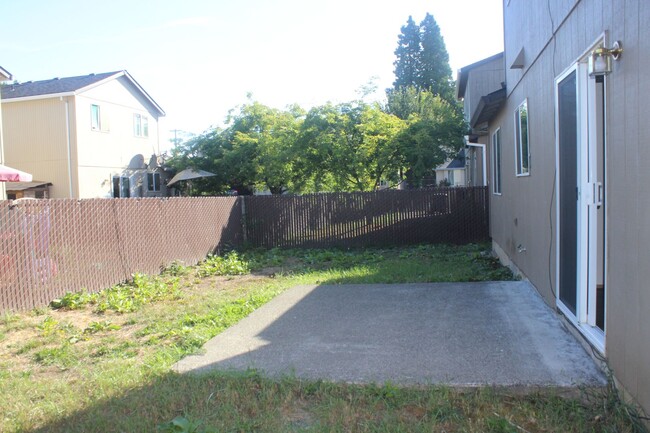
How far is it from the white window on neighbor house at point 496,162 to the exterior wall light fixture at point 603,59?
21.9 ft

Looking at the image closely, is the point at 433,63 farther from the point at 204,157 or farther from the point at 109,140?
the point at 109,140

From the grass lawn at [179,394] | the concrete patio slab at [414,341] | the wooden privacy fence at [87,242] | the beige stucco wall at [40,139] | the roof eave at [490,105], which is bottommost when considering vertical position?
the grass lawn at [179,394]

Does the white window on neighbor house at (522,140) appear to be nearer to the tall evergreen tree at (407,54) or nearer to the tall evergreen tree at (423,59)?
the tall evergreen tree at (423,59)

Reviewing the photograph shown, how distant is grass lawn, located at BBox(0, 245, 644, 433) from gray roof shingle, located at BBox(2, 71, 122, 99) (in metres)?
15.9

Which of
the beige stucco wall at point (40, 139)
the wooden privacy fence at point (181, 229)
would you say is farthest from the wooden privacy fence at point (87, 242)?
the beige stucco wall at point (40, 139)

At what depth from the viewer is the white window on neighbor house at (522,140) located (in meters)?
6.92

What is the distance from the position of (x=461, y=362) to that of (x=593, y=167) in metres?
1.77

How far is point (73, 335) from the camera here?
5883 mm

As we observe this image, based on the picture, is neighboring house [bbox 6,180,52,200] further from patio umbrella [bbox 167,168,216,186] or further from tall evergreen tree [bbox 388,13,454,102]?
tall evergreen tree [bbox 388,13,454,102]

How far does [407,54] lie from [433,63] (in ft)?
9.19

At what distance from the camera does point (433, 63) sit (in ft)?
161

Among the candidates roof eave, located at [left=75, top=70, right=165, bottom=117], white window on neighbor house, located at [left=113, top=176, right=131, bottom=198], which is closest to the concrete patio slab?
roof eave, located at [left=75, top=70, right=165, bottom=117]

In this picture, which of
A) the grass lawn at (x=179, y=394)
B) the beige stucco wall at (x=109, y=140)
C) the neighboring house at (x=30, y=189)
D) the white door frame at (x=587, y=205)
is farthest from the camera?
the beige stucco wall at (x=109, y=140)

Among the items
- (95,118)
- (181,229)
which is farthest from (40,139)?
(181,229)
